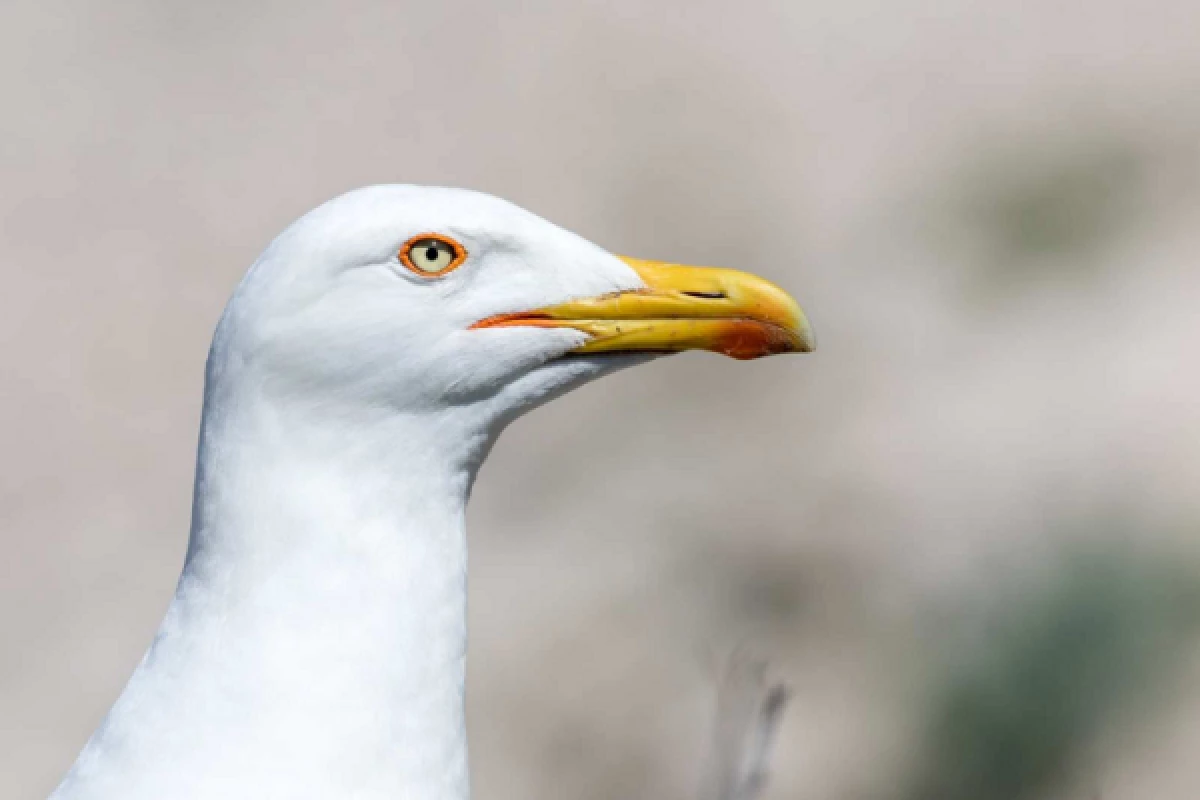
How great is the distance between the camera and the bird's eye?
8.51ft

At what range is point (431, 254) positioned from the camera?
2.61 metres

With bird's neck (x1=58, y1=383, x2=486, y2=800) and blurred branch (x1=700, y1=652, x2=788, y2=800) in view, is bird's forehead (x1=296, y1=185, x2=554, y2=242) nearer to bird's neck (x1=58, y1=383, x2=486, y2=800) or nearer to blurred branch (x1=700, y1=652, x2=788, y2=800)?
bird's neck (x1=58, y1=383, x2=486, y2=800)

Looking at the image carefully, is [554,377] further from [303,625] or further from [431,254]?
[303,625]

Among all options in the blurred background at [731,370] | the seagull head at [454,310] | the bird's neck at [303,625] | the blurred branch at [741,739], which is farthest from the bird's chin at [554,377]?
the blurred background at [731,370]

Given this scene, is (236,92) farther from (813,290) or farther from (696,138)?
(813,290)

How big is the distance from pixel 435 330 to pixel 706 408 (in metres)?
4.63

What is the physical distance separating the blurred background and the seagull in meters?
3.07

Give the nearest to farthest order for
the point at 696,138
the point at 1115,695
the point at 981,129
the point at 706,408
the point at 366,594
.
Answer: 1. the point at 366,594
2. the point at 1115,695
3. the point at 706,408
4. the point at 981,129
5. the point at 696,138

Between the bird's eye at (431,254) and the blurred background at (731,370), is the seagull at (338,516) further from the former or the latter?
the blurred background at (731,370)

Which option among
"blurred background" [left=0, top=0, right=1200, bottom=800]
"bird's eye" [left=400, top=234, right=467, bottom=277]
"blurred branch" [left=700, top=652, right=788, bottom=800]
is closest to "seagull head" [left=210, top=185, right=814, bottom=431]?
"bird's eye" [left=400, top=234, right=467, bottom=277]

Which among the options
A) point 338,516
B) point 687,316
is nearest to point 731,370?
point 687,316

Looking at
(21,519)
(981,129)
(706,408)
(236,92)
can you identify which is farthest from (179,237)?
(981,129)

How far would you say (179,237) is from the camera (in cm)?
916

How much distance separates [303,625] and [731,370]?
16.3 feet
